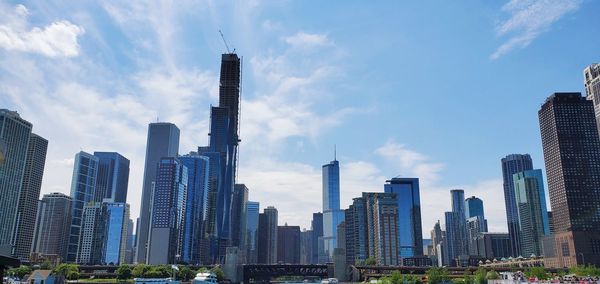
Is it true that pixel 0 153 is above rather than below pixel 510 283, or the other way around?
above

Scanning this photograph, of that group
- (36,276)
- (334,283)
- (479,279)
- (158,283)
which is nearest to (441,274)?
(479,279)

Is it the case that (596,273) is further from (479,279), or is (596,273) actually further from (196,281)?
(196,281)

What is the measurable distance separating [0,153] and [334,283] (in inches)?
6841

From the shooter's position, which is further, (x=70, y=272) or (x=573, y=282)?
(x=70, y=272)

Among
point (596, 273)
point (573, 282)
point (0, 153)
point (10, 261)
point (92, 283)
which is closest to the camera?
point (10, 261)

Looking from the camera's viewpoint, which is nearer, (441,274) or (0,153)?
(0,153)

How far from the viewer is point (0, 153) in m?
31.8

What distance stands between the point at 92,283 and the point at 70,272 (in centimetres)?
1645

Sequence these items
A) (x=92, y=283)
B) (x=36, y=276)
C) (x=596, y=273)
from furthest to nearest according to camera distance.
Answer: (x=92, y=283), (x=596, y=273), (x=36, y=276)

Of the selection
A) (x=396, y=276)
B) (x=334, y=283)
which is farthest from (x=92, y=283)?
(x=396, y=276)

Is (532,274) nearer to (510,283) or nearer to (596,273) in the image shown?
(596,273)

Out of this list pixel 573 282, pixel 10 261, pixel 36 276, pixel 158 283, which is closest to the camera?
pixel 10 261

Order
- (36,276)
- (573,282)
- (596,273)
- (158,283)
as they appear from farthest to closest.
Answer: (596,273)
(158,283)
(36,276)
(573,282)

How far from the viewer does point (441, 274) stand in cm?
16138
